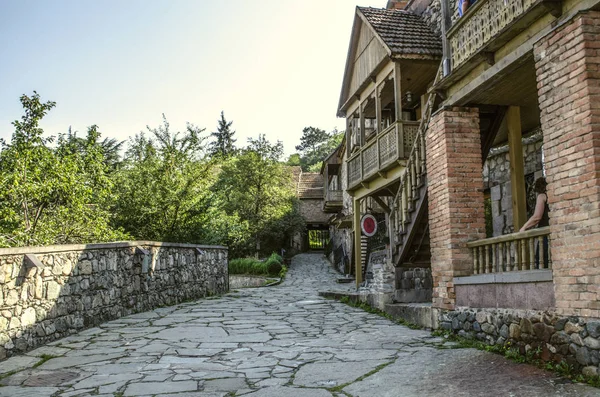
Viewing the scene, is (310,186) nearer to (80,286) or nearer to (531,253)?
(80,286)

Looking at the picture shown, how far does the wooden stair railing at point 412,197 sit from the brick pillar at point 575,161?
3.25m

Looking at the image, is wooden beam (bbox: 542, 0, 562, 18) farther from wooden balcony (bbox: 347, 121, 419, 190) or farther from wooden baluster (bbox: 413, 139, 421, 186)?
wooden balcony (bbox: 347, 121, 419, 190)

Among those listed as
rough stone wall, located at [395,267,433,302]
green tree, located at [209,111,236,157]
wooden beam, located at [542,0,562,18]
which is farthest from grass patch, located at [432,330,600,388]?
green tree, located at [209,111,236,157]

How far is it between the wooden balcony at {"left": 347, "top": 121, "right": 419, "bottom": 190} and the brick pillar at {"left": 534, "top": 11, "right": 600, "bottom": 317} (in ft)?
21.9

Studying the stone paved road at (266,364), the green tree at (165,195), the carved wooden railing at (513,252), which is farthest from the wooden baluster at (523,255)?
the green tree at (165,195)

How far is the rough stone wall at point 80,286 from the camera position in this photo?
6715mm

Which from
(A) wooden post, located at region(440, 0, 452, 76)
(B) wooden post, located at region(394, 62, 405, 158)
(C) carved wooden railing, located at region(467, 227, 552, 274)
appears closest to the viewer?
(C) carved wooden railing, located at region(467, 227, 552, 274)

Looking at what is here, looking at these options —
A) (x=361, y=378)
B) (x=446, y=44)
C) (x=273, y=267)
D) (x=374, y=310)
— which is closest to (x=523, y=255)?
(x=361, y=378)

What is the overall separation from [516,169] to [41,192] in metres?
10.0

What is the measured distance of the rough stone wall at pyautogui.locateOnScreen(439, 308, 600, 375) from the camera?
469cm

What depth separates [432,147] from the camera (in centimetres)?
798

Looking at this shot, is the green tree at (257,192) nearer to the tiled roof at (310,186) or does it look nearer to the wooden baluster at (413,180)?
the tiled roof at (310,186)

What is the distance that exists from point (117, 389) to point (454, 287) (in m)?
4.69

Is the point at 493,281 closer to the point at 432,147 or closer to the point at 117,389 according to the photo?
the point at 432,147
